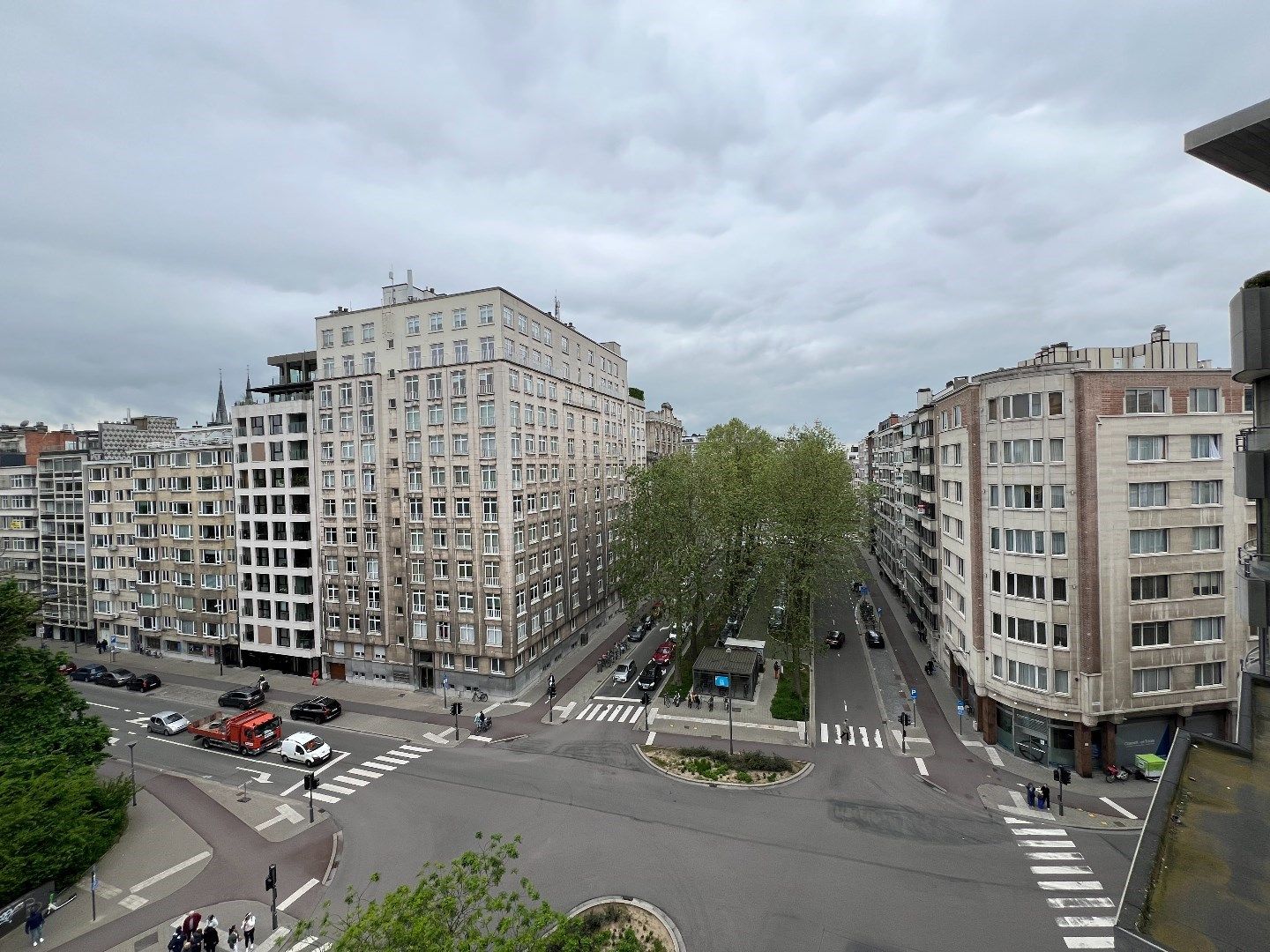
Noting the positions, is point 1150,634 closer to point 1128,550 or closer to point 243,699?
point 1128,550

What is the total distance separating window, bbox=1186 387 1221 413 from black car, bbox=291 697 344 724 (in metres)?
60.2

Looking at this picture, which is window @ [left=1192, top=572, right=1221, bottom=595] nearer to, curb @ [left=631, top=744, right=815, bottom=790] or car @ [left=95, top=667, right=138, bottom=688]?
curb @ [left=631, top=744, right=815, bottom=790]

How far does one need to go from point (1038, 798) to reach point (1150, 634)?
12.1 metres

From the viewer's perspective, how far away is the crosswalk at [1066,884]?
72.3 feet

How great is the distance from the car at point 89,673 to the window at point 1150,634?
8188cm

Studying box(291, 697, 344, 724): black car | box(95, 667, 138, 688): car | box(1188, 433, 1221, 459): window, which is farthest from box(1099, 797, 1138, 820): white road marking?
box(95, 667, 138, 688): car

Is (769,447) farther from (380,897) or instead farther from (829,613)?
(380,897)

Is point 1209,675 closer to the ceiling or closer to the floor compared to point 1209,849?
closer to the floor

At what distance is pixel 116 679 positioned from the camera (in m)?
53.5

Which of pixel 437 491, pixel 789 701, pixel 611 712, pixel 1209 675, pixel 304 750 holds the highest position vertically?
pixel 437 491

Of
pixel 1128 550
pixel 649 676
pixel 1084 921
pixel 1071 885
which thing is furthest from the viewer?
pixel 649 676

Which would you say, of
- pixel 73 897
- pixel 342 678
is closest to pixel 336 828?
pixel 73 897

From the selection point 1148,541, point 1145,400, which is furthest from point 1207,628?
point 1145,400

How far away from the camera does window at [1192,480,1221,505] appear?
3397 cm
